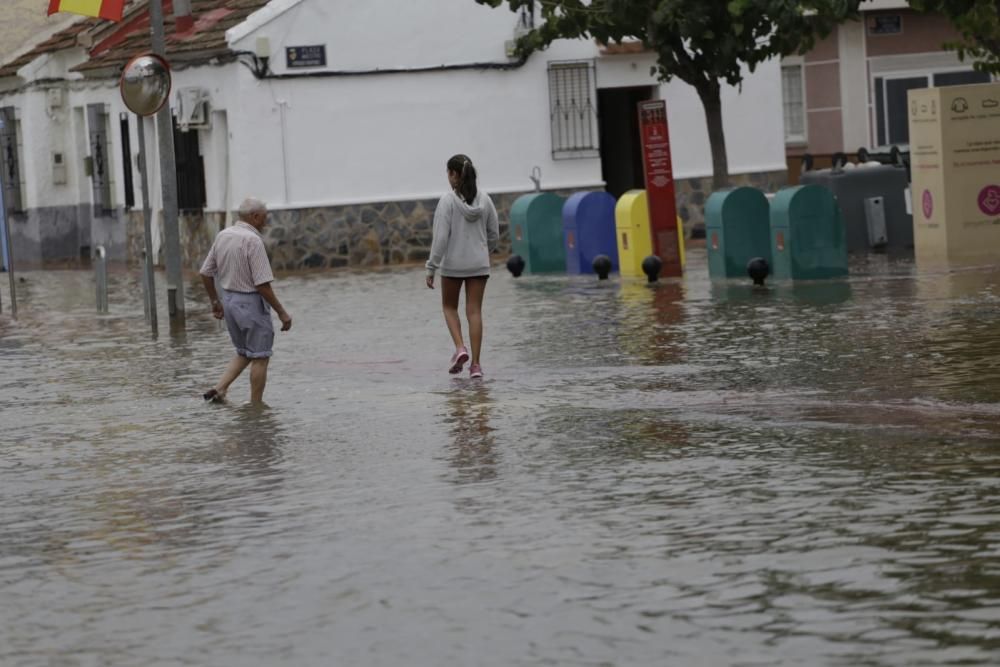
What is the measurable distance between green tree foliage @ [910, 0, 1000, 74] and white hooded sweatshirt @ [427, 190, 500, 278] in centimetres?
608

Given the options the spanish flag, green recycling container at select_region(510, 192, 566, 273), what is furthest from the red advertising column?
the spanish flag

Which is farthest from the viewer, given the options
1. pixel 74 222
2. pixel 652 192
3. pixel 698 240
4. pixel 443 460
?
pixel 74 222

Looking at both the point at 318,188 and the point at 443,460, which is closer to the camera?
the point at 443,460

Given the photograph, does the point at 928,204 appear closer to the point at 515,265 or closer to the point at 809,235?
the point at 809,235

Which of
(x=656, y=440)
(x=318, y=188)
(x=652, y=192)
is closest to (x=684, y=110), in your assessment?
(x=318, y=188)

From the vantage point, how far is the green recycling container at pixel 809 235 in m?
22.4

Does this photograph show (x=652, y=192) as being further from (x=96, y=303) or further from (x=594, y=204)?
(x=96, y=303)

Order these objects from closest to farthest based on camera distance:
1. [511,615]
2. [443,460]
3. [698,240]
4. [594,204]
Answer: [511,615] → [443,460] → [594,204] → [698,240]

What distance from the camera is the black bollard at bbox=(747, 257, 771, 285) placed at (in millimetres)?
21447

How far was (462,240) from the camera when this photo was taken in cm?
1534

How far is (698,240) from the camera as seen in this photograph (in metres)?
34.4

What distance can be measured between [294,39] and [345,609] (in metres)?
25.1

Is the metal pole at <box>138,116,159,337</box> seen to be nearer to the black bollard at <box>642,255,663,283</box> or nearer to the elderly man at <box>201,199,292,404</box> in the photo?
the black bollard at <box>642,255,663,283</box>

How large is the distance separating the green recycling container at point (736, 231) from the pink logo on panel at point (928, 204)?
2079 mm
